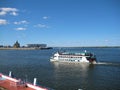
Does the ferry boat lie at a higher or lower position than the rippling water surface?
higher

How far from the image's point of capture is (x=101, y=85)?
1858 inches

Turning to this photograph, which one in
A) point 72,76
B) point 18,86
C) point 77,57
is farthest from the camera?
point 77,57

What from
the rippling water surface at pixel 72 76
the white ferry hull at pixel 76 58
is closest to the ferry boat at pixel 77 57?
the white ferry hull at pixel 76 58

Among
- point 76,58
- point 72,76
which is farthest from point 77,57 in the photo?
point 72,76

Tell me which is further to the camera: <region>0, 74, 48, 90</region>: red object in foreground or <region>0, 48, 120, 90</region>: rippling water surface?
<region>0, 48, 120, 90</region>: rippling water surface

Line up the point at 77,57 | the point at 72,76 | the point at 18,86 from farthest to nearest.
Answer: the point at 77,57
the point at 72,76
the point at 18,86

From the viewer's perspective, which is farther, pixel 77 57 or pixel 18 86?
pixel 77 57

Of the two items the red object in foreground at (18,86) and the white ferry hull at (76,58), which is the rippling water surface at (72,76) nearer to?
the red object in foreground at (18,86)

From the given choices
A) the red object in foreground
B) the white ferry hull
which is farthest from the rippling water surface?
the white ferry hull

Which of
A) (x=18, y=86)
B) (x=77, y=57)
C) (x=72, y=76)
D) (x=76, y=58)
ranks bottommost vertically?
(x=72, y=76)

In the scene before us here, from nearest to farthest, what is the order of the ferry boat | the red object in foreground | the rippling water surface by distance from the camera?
1. the red object in foreground
2. the rippling water surface
3. the ferry boat

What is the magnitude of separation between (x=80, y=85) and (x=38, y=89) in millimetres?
19612

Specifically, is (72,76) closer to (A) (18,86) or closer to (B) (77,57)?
(A) (18,86)

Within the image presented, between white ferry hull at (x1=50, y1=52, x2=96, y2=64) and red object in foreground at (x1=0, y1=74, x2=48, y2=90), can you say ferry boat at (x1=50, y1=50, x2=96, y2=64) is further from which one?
red object in foreground at (x1=0, y1=74, x2=48, y2=90)
